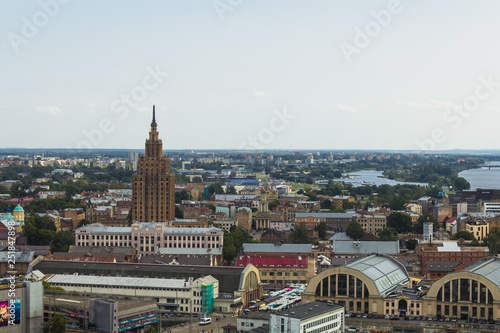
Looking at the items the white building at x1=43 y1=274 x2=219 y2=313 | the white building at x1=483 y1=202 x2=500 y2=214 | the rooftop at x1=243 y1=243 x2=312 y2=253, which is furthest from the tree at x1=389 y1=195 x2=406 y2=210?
the white building at x1=43 y1=274 x2=219 y2=313

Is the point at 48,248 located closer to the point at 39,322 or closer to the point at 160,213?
the point at 160,213

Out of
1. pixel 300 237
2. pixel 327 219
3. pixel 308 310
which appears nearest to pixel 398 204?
pixel 327 219

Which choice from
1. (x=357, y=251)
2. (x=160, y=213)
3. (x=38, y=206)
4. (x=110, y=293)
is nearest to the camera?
(x=110, y=293)

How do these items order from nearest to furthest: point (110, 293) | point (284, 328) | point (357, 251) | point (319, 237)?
1. point (284, 328)
2. point (110, 293)
3. point (357, 251)
4. point (319, 237)

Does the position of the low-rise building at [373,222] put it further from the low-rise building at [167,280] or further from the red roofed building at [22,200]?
the red roofed building at [22,200]

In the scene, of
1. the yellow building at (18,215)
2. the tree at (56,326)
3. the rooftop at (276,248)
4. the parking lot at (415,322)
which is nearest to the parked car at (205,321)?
the parking lot at (415,322)

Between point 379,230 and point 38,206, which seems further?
point 38,206

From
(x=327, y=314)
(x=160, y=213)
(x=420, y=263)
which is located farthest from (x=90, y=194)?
(x=327, y=314)
